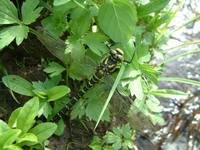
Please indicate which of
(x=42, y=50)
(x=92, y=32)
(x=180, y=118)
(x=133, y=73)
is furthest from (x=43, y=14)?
(x=180, y=118)

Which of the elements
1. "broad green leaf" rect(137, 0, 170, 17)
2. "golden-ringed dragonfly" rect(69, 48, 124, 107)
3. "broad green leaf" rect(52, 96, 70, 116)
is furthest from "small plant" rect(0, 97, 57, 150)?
"broad green leaf" rect(137, 0, 170, 17)

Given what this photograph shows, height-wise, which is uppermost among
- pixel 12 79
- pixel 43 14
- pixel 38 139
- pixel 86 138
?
pixel 43 14

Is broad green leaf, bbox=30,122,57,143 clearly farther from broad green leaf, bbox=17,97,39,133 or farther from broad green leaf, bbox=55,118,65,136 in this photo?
broad green leaf, bbox=55,118,65,136

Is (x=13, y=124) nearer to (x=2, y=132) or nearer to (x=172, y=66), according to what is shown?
(x=2, y=132)

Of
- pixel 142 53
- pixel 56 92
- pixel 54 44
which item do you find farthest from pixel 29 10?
pixel 142 53

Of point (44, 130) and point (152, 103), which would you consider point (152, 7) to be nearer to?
point (152, 103)

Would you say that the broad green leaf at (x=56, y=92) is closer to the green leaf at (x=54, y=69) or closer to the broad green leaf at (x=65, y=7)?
the green leaf at (x=54, y=69)
